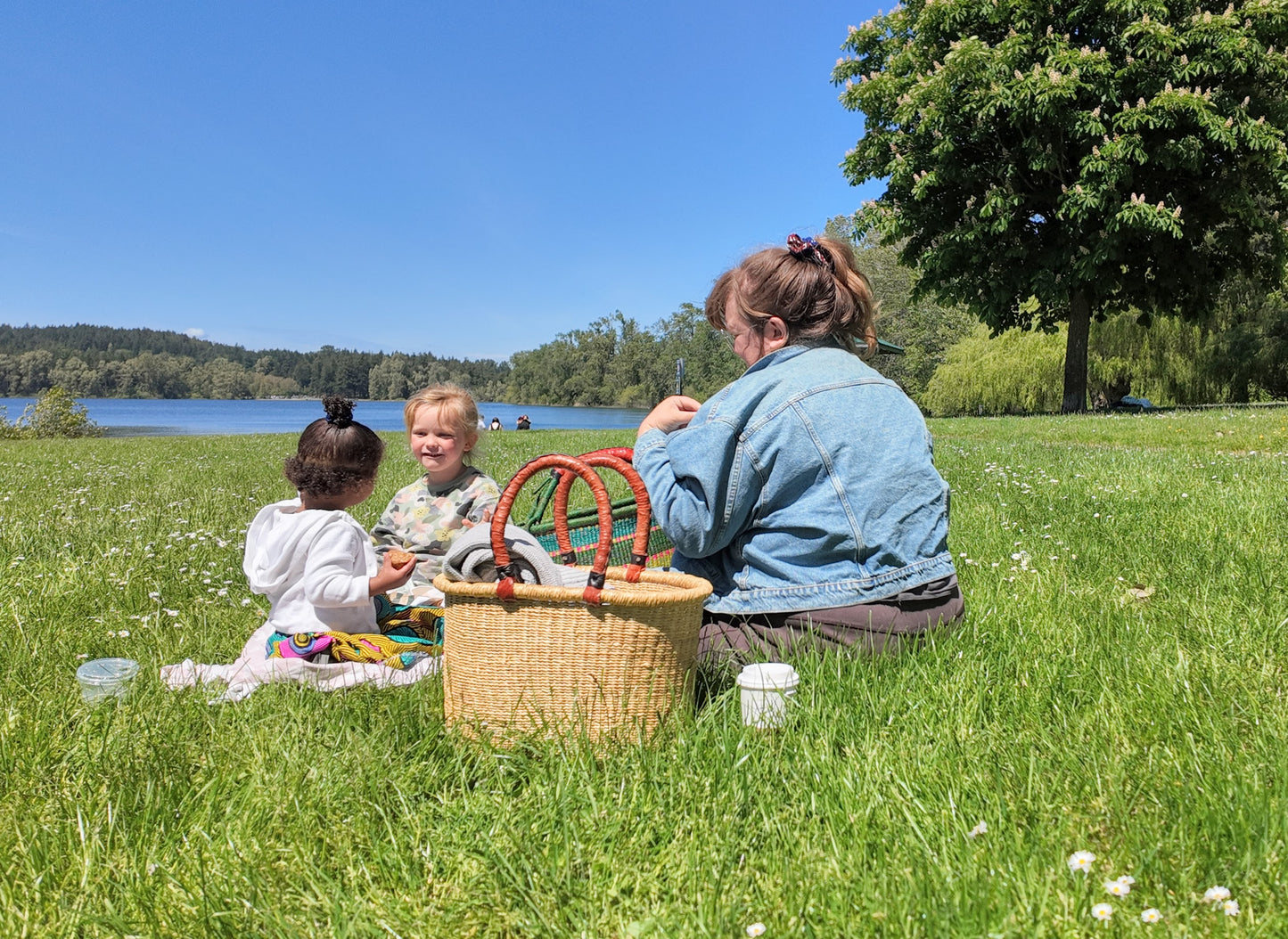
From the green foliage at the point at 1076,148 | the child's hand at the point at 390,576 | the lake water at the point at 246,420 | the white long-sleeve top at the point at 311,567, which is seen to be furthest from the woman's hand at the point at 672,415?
the green foliage at the point at 1076,148

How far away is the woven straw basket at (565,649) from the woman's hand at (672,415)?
0.48 m

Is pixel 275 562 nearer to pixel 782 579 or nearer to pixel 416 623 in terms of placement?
pixel 416 623

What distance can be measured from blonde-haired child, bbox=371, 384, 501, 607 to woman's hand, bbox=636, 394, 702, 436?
168cm

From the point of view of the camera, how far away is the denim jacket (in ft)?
8.39

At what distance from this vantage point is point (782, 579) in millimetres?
Result: 2727

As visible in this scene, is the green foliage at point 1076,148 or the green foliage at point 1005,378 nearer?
the green foliage at point 1076,148

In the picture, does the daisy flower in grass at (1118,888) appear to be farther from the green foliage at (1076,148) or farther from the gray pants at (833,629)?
the green foliage at (1076,148)

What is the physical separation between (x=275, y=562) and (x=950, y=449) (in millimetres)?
8338

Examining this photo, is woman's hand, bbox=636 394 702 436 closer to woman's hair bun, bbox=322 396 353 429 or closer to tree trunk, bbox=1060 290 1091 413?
woman's hair bun, bbox=322 396 353 429

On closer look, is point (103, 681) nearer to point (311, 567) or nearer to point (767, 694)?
point (311, 567)

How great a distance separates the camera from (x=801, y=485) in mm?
2633

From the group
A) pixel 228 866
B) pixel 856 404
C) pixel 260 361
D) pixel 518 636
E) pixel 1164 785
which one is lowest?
pixel 228 866

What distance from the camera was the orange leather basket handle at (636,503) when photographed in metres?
2.45

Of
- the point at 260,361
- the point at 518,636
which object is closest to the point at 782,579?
the point at 518,636
